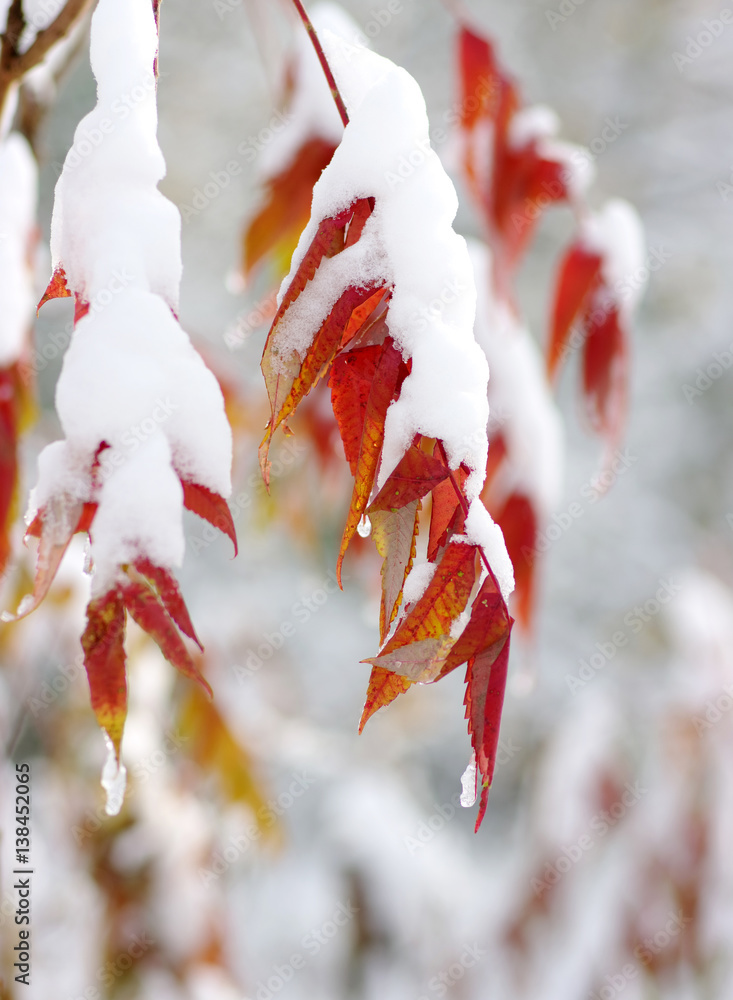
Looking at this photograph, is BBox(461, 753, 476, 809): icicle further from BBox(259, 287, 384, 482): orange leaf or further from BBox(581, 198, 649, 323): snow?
BBox(581, 198, 649, 323): snow

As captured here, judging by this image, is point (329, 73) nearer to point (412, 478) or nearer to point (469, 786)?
point (412, 478)

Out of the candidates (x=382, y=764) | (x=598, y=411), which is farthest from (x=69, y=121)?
(x=598, y=411)
